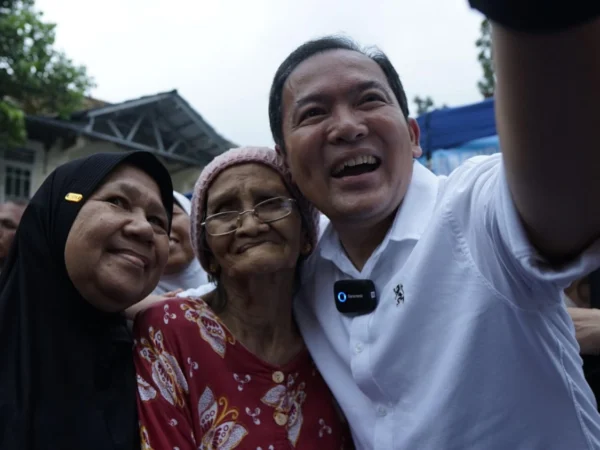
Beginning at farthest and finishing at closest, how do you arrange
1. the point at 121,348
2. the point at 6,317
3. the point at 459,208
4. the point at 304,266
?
the point at 304,266
the point at 121,348
the point at 6,317
the point at 459,208

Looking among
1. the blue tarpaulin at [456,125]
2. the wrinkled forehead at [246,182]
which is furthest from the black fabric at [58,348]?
the blue tarpaulin at [456,125]

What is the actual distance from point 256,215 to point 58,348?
775 mm

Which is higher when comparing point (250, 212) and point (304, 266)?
point (250, 212)

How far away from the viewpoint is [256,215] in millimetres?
1918

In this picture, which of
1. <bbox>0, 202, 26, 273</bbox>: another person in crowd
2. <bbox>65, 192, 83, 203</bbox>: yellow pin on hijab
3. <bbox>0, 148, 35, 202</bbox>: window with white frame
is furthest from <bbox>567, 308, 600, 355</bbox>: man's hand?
<bbox>0, 148, 35, 202</bbox>: window with white frame

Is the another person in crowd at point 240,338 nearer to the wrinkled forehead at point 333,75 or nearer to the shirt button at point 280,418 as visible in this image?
the shirt button at point 280,418

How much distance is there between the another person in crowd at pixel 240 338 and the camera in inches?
63.7

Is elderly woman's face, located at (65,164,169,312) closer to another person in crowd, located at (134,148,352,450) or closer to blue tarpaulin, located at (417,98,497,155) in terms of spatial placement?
another person in crowd, located at (134,148,352,450)

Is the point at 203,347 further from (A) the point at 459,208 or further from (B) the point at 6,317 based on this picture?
(A) the point at 459,208

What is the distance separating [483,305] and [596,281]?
1250 millimetres

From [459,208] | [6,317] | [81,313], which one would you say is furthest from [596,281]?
[6,317]

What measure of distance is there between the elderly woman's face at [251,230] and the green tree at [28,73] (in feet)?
28.7

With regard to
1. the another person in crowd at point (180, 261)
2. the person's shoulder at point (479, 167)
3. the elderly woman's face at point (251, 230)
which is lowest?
the another person in crowd at point (180, 261)

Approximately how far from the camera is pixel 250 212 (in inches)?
75.4
